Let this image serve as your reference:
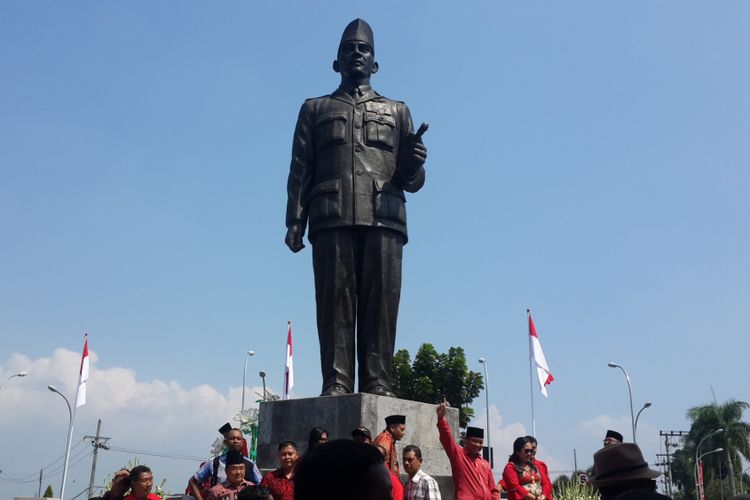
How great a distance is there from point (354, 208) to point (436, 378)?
91.6 feet

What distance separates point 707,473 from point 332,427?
1799 inches

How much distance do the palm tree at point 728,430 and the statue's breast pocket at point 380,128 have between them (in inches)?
1731

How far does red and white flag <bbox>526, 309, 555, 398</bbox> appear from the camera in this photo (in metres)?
22.1

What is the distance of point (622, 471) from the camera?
3.49 m

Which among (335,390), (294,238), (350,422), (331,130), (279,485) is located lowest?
(279,485)

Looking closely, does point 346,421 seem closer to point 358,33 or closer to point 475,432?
point 475,432

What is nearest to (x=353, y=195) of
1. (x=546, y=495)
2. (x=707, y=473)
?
(x=546, y=495)

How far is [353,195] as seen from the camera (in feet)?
28.8

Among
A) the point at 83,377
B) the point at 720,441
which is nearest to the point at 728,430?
the point at 720,441

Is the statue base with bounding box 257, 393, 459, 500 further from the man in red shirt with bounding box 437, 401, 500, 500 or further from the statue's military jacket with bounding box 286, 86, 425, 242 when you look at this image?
the statue's military jacket with bounding box 286, 86, 425, 242

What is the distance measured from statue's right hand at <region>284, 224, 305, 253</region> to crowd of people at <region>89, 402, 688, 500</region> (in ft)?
8.08

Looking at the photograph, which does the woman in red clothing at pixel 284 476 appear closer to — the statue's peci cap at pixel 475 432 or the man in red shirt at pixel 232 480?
the man in red shirt at pixel 232 480

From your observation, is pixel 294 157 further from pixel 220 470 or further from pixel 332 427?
pixel 220 470

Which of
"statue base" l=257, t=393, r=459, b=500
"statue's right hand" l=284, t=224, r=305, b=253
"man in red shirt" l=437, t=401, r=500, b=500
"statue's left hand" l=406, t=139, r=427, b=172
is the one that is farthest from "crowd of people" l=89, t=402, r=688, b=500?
"statue's left hand" l=406, t=139, r=427, b=172
